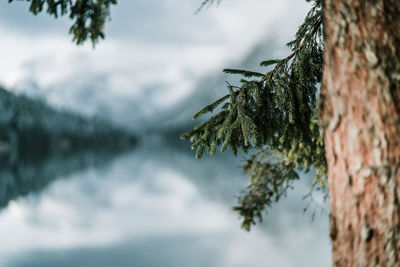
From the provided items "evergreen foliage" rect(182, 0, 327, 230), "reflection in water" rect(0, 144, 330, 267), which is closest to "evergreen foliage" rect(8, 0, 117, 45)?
"evergreen foliage" rect(182, 0, 327, 230)

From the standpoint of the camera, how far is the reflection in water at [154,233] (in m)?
17.4

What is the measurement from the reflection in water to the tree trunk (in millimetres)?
6270

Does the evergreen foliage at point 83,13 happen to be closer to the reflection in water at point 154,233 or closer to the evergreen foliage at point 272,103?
the evergreen foliage at point 272,103

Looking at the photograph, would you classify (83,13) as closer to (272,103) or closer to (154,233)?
(272,103)

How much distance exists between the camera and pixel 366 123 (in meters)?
1.82

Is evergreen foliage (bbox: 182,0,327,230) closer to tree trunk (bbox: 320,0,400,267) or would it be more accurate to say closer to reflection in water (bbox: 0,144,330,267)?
tree trunk (bbox: 320,0,400,267)

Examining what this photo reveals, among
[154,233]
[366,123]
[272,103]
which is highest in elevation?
[154,233]

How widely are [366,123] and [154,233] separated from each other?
84.2 ft

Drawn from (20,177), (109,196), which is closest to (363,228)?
(109,196)

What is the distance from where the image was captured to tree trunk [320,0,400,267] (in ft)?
5.89

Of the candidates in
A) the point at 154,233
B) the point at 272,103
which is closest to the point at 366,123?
the point at 272,103

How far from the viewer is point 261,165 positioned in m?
6.66

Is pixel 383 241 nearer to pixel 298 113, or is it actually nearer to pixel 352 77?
pixel 352 77

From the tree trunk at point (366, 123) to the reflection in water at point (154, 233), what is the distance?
247 inches
